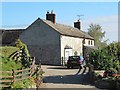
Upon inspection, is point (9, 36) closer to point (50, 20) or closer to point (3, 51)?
point (50, 20)

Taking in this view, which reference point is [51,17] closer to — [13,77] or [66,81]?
[66,81]

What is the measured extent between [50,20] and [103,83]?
29249mm

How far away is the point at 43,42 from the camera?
155ft

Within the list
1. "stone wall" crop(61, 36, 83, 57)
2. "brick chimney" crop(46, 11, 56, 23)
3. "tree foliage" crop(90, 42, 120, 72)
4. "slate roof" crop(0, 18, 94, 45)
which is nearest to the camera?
"tree foliage" crop(90, 42, 120, 72)

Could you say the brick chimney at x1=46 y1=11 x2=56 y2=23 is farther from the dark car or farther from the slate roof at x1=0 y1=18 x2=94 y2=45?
the dark car

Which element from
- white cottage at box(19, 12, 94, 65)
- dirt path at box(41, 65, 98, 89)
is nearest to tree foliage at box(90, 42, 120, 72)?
dirt path at box(41, 65, 98, 89)

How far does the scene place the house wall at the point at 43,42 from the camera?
45.6 metres

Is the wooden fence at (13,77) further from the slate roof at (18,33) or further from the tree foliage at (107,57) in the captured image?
the slate roof at (18,33)

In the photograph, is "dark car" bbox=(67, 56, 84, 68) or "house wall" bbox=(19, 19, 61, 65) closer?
"dark car" bbox=(67, 56, 84, 68)

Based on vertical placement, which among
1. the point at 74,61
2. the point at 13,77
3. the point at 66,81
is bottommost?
the point at 66,81

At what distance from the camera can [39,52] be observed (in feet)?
154

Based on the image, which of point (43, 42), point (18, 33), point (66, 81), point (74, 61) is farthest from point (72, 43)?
point (66, 81)

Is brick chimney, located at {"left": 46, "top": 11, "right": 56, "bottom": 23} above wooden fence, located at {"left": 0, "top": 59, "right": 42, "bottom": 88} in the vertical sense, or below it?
above

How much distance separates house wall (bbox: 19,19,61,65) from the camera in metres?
45.6
